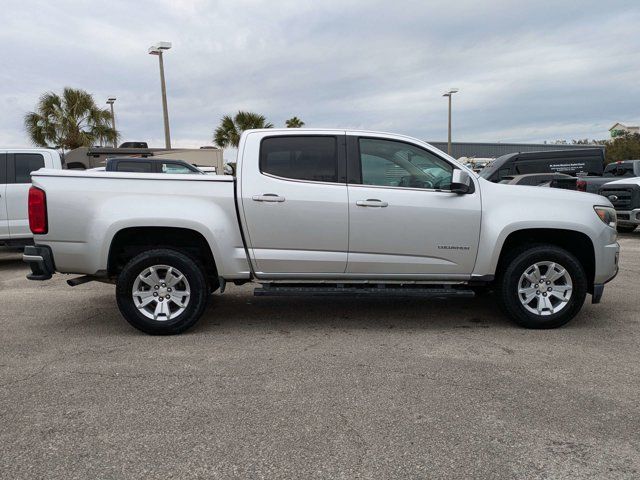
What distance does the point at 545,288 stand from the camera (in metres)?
5.23

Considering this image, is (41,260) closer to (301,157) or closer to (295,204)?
(295,204)

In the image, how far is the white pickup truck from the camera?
4.94m

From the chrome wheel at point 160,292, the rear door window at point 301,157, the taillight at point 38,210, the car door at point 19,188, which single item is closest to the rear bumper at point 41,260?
the taillight at point 38,210

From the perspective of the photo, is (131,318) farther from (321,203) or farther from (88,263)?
(321,203)

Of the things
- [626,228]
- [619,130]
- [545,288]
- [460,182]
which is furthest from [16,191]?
[619,130]

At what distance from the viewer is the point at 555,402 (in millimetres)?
3559

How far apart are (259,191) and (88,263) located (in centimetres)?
168

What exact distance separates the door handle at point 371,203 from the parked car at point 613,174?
9.22m

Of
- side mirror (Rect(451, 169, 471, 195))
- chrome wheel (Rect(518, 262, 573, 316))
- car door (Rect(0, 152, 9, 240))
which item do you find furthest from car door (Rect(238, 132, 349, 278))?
car door (Rect(0, 152, 9, 240))

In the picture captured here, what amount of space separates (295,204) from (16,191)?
6042 millimetres

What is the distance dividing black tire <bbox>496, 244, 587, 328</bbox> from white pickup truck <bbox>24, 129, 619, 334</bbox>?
0.04 feet

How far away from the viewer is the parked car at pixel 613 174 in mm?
13773

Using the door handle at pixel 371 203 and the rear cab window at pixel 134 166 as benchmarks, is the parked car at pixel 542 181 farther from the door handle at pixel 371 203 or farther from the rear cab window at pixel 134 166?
the rear cab window at pixel 134 166

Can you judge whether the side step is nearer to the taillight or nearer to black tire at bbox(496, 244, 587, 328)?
black tire at bbox(496, 244, 587, 328)
